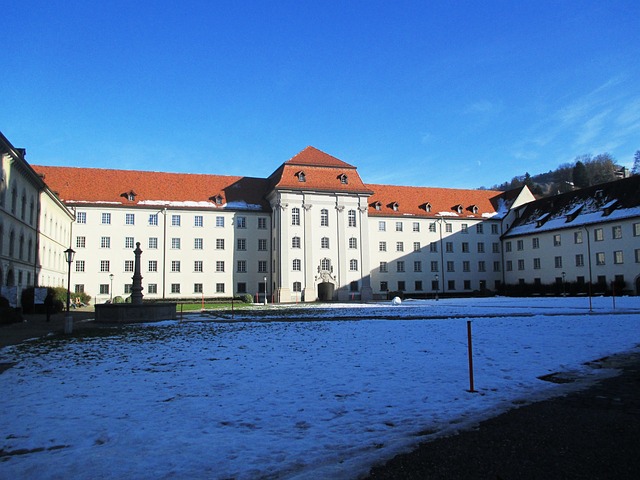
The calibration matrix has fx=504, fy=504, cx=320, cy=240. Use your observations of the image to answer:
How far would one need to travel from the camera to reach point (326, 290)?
5953 centimetres

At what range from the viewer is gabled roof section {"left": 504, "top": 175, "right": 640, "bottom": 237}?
53.7m

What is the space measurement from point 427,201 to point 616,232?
960 inches

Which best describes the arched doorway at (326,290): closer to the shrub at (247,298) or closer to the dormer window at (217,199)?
the shrub at (247,298)

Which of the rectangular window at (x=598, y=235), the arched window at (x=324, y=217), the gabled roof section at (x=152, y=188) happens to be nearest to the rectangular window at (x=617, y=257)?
the rectangular window at (x=598, y=235)

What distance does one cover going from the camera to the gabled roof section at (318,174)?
59.5 m

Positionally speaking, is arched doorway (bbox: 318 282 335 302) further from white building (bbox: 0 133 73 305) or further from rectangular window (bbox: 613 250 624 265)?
rectangular window (bbox: 613 250 624 265)

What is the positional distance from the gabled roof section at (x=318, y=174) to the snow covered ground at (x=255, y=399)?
4543 centimetres

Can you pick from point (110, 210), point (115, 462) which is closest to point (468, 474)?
point (115, 462)

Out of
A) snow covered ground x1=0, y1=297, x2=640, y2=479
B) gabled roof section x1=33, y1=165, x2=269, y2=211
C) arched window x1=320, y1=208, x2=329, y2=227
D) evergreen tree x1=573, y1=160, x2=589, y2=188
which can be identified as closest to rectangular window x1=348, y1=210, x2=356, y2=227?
arched window x1=320, y1=208, x2=329, y2=227

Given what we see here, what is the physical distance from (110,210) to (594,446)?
195 feet

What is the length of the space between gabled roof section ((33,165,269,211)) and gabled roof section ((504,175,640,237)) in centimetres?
3504

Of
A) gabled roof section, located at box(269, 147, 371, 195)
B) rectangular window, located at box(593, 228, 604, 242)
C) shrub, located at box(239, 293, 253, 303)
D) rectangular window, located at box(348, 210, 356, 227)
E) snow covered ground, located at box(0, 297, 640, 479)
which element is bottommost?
snow covered ground, located at box(0, 297, 640, 479)

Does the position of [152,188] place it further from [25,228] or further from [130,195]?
[25,228]

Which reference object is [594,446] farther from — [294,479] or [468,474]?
[294,479]
